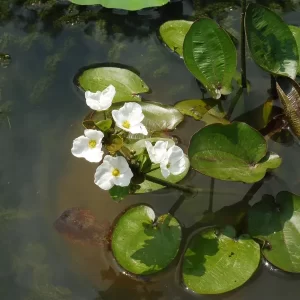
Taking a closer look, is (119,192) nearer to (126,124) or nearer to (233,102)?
(126,124)

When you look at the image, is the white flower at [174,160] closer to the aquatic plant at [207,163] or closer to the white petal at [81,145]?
the aquatic plant at [207,163]

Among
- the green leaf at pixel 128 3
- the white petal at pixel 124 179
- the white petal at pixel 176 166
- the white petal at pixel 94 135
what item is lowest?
the white petal at pixel 176 166

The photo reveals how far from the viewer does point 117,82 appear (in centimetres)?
184

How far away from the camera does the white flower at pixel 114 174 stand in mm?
1248

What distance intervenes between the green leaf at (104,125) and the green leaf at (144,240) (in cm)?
39

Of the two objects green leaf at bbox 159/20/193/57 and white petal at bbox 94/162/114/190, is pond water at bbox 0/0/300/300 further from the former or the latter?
white petal at bbox 94/162/114/190

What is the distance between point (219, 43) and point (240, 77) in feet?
0.72

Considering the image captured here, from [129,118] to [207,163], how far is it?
0.33 metres

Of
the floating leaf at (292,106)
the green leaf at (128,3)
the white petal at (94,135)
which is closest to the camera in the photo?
the white petal at (94,135)

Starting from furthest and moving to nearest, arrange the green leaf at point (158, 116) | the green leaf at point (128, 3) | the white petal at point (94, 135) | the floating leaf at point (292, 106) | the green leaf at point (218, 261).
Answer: the green leaf at point (128, 3)
the green leaf at point (158, 116)
the floating leaf at point (292, 106)
the green leaf at point (218, 261)
the white petal at point (94, 135)

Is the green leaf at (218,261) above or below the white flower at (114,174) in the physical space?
below

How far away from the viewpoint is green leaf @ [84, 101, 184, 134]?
5.68 feet

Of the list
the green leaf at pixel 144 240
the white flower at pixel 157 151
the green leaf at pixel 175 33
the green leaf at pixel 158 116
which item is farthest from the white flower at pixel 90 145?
the green leaf at pixel 175 33

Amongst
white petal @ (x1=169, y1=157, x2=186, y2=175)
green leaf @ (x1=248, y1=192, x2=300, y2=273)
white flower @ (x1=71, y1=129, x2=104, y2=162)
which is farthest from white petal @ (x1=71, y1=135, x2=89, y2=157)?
green leaf @ (x1=248, y1=192, x2=300, y2=273)
